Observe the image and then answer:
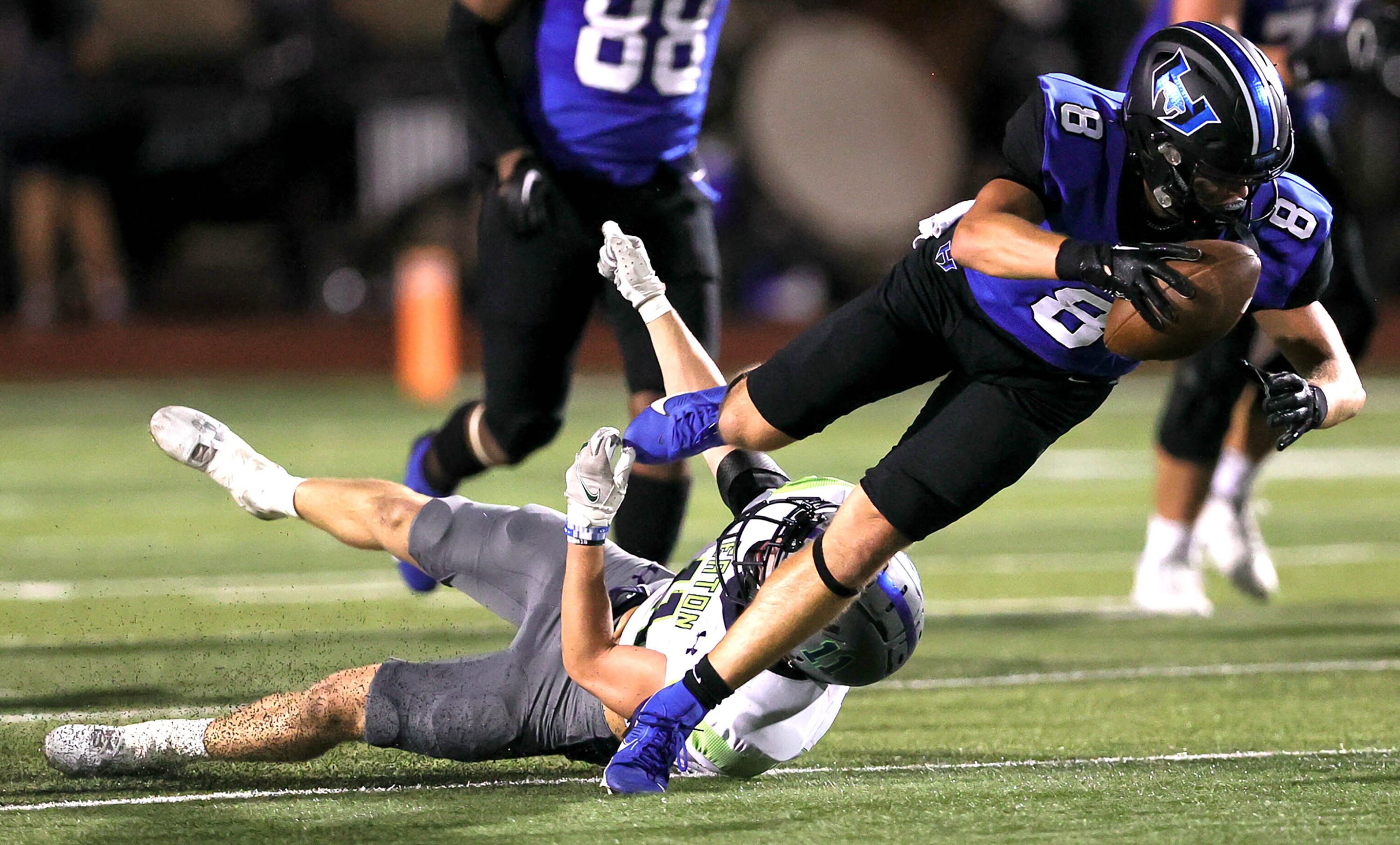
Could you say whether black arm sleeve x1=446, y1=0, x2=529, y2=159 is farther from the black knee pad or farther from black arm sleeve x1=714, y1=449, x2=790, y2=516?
black arm sleeve x1=714, y1=449, x2=790, y2=516

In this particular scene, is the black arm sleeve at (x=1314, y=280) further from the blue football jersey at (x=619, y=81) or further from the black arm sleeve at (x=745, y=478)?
the blue football jersey at (x=619, y=81)

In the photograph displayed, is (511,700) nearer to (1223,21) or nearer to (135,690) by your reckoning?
(135,690)

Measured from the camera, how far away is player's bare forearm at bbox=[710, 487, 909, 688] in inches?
142

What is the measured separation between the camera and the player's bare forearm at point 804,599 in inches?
142

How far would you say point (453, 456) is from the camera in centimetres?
548

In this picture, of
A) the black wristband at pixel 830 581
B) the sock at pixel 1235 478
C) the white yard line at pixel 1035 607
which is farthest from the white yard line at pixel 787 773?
the sock at pixel 1235 478

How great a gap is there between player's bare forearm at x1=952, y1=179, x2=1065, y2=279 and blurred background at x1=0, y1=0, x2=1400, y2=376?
9.74 metres

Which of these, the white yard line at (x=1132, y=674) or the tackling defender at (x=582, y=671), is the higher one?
the tackling defender at (x=582, y=671)

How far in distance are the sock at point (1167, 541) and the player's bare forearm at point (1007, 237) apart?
8.22 feet

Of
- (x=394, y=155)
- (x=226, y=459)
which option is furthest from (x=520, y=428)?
(x=394, y=155)

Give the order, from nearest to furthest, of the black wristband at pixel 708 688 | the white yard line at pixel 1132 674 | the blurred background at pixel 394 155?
1. the black wristband at pixel 708 688
2. the white yard line at pixel 1132 674
3. the blurred background at pixel 394 155

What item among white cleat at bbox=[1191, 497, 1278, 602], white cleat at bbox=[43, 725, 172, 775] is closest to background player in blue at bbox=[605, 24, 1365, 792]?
white cleat at bbox=[43, 725, 172, 775]

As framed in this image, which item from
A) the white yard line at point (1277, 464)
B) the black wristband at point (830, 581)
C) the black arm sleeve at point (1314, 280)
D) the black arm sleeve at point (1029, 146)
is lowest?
the white yard line at point (1277, 464)

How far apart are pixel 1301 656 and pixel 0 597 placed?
3819 millimetres
